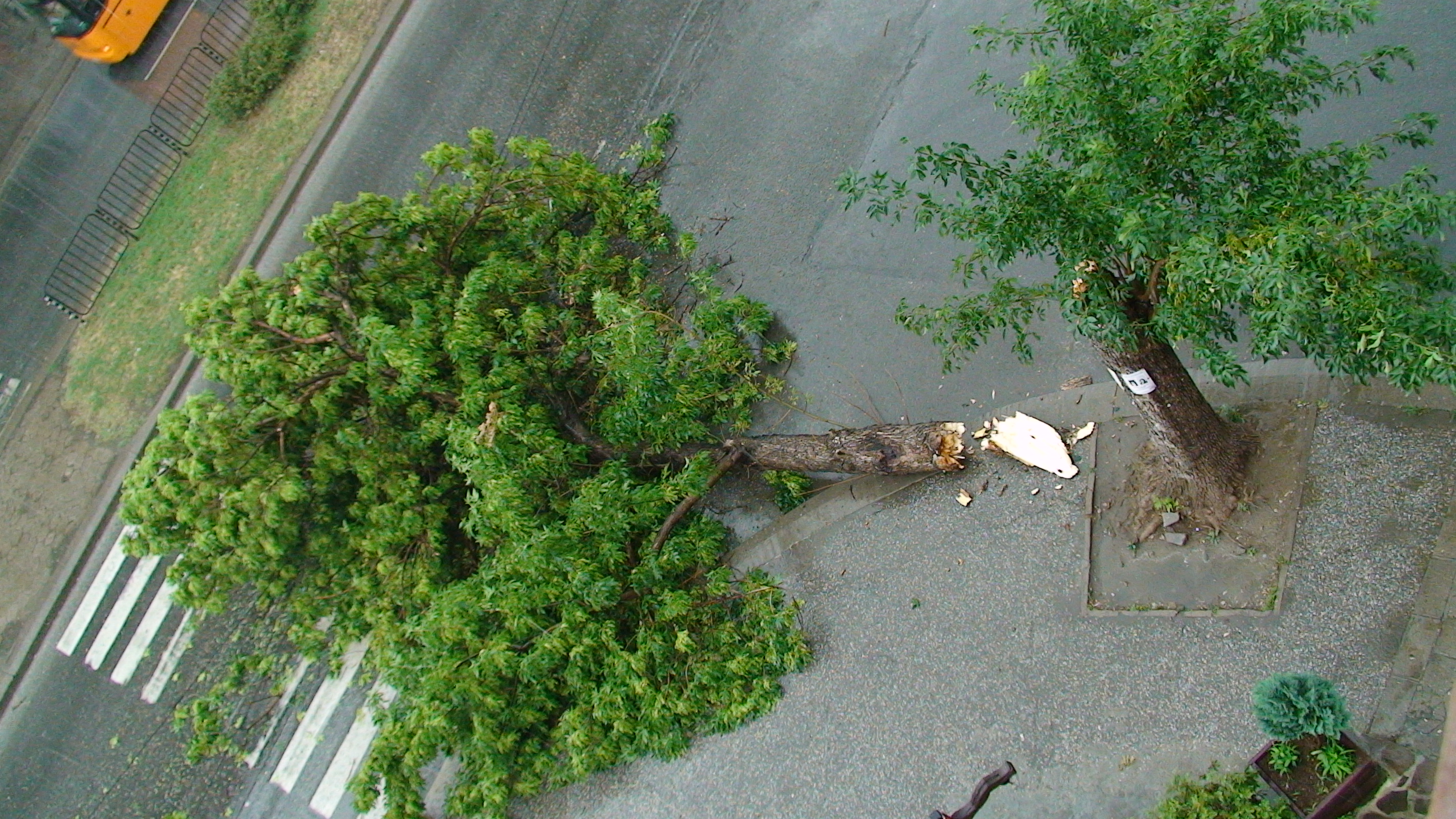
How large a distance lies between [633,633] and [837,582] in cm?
165

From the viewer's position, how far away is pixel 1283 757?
579 cm

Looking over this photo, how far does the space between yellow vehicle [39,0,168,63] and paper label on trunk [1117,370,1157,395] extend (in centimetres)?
1302

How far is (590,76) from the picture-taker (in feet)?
38.7

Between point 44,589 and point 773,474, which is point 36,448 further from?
point 773,474

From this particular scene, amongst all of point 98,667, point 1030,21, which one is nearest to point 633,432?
→ point 1030,21

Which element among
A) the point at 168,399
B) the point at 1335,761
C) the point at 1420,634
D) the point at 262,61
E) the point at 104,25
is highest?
the point at 262,61

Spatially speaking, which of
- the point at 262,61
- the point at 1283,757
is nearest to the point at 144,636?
the point at 262,61

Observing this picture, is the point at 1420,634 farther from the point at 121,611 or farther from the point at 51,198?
the point at 51,198

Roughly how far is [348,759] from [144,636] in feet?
10.9

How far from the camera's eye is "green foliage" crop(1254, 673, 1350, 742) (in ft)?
18.1

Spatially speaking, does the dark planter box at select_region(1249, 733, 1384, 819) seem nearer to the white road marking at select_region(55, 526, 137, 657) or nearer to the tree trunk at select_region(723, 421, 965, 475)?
the tree trunk at select_region(723, 421, 965, 475)

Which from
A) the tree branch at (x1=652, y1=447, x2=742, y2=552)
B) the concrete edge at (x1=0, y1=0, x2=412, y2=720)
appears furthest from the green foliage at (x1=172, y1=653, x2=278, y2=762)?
the tree branch at (x1=652, y1=447, x2=742, y2=552)

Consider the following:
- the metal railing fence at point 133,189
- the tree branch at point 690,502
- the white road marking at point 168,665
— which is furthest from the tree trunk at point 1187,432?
the metal railing fence at point 133,189

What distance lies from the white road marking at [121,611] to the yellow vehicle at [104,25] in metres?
6.67
